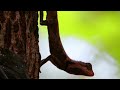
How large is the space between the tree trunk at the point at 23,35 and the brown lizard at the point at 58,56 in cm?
6

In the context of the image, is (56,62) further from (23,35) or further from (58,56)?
(23,35)

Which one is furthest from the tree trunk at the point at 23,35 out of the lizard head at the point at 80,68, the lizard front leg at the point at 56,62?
the lizard head at the point at 80,68

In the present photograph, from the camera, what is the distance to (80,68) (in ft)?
4.20

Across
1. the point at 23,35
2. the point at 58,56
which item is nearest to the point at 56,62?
the point at 58,56

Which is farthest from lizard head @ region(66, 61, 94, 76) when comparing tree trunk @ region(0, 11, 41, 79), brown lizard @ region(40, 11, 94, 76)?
tree trunk @ region(0, 11, 41, 79)

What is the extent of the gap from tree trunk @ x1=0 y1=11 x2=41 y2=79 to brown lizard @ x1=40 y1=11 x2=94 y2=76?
2.2 inches

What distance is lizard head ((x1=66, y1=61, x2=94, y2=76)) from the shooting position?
1.27 m

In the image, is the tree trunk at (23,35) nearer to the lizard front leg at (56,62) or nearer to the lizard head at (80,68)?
the lizard front leg at (56,62)

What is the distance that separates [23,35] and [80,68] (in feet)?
0.90

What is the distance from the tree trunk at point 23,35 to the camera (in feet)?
4.06

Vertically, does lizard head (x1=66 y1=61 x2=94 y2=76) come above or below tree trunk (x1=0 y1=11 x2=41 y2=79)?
below

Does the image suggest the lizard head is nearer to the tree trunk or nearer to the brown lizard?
the brown lizard
